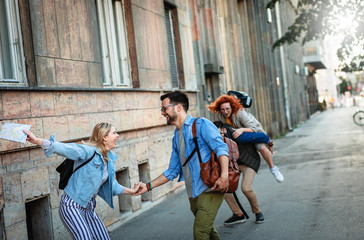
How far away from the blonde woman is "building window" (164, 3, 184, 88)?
6.80 metres

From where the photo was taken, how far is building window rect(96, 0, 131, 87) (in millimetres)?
8398

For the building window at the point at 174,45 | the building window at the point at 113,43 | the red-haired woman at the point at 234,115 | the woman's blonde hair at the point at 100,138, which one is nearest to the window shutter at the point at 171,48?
the building window at the point at 174,45

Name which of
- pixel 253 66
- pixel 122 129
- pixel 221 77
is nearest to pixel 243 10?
pixel 253 66

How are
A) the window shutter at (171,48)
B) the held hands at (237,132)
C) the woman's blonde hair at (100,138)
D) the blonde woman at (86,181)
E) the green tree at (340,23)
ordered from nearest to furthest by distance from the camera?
the blonde woman at (86,181) < the woman's blonde hair at (100,138) < the held hands at (237,132) < the window shutter at (171,48) < the green tree at (340,23)

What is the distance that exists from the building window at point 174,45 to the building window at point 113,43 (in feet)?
7.37

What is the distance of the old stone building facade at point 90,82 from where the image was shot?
5652 millimetres

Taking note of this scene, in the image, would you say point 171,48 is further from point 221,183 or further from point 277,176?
point 221,183

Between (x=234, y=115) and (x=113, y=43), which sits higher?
(x=113, y=43)

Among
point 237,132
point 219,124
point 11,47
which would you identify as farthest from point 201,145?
point 11,47

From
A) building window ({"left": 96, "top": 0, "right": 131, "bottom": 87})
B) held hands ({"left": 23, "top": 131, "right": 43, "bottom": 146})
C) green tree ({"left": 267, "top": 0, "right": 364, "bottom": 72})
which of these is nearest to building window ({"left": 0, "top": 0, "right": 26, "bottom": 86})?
building window ({"left": 96, "top": 0, "right": 131, "bottom": 87})

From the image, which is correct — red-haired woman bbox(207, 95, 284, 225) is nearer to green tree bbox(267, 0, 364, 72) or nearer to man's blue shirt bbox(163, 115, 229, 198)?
man's blue shirt bbox(163, 115, 229, 198)

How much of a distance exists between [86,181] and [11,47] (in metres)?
2.74

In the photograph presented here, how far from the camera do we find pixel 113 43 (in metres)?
8.69

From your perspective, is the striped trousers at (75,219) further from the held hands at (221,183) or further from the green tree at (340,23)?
the green tree at (340,23)
